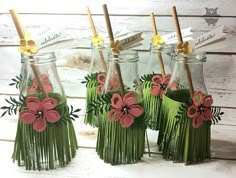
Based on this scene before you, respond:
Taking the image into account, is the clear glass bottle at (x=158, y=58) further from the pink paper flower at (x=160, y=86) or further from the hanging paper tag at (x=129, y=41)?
the hanging paper tag at (x=129, y=41)

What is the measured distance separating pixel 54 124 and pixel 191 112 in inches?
9.8

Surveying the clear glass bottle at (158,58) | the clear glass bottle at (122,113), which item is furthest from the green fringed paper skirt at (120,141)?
the clear glass bottle at (158,58)

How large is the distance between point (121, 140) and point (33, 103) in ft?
0.57

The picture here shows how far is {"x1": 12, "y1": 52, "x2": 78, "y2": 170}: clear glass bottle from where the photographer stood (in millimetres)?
685

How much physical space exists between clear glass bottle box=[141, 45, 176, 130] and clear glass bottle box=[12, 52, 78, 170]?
21 centimetres

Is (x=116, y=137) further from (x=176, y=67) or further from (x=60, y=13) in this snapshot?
(x=60, y=13)

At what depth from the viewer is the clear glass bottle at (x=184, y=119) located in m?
0.72

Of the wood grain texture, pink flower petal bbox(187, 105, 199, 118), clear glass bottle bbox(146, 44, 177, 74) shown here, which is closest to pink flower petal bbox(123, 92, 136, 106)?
pink flower petal bbox(187, 105, 199, 118)

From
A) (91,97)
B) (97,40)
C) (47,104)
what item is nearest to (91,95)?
(91,97)

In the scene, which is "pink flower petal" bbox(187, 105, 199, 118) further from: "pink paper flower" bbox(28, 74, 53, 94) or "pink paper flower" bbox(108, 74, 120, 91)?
"pink paper flower" bbox(28, 74, 53, 94)

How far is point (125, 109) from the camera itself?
0.70 metres

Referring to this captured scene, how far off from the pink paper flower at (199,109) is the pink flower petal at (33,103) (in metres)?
0.27

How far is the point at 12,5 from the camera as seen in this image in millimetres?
1043
